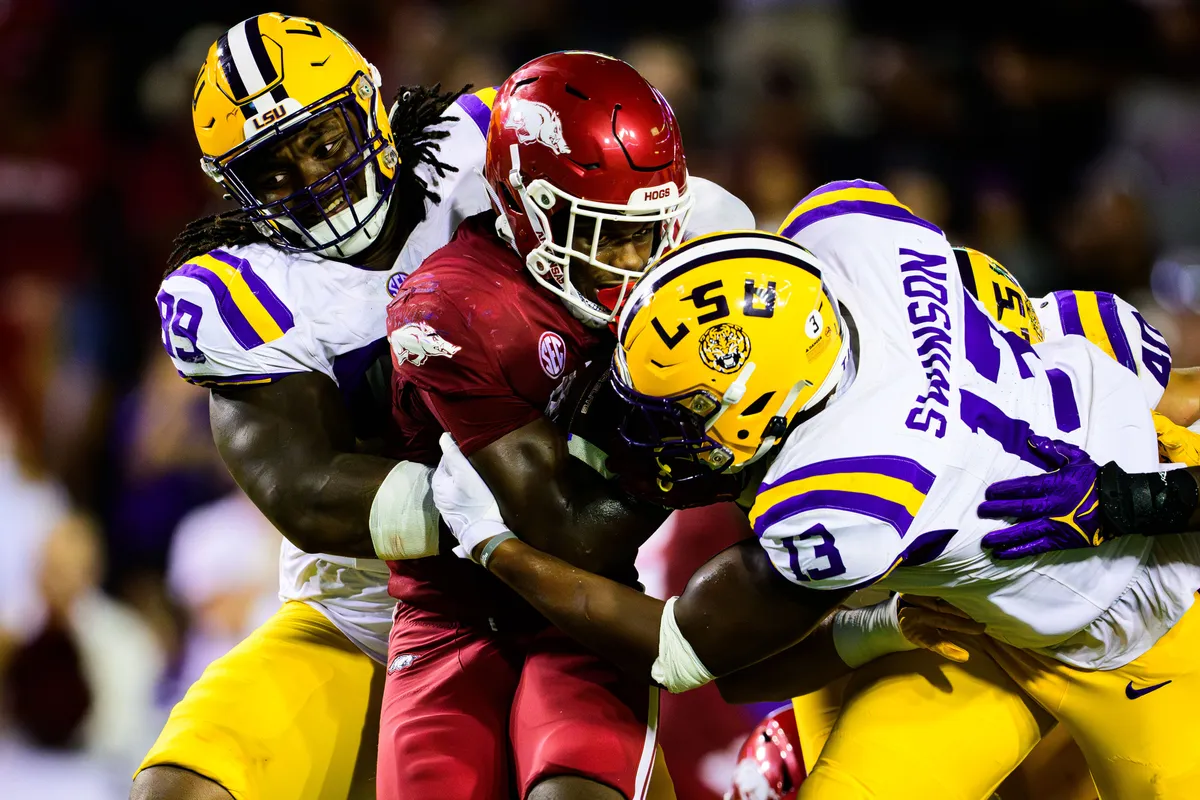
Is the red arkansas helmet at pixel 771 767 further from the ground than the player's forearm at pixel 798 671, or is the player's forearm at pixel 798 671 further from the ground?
the player's forearm at pixel 798 671

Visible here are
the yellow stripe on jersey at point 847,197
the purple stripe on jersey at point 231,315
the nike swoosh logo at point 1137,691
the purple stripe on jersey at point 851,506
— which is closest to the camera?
the purple stripe on jersey at point 851,506

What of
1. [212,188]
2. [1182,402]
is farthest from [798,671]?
[212,188]

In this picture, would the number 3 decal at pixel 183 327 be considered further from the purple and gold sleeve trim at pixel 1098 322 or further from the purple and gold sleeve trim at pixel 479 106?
the purple and gold sleeve trim at pixel 1098 322

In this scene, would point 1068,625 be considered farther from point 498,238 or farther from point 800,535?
point 498,238

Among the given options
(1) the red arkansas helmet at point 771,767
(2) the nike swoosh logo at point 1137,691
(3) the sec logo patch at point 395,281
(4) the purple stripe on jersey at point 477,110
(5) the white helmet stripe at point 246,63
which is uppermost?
(5) the white helmet stripe at point 246,63

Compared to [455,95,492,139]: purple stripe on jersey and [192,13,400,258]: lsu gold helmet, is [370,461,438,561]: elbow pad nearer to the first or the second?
[192,13,400,258]: lsu gold helmet

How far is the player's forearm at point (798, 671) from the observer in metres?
3.06

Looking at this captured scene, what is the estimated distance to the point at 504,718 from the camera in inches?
114

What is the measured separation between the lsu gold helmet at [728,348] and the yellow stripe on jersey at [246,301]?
2.94 ft

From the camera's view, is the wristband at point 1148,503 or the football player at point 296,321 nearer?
the wristband at point 1148,503

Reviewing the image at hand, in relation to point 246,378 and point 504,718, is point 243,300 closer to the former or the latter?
point 246,378

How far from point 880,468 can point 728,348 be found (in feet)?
1.09

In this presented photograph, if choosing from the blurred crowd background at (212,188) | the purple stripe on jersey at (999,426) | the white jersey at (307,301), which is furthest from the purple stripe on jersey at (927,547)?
the blurred crowd background at (212,188)

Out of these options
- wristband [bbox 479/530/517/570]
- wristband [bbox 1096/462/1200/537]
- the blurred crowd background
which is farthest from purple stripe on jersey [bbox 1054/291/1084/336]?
the blurred crowd background
